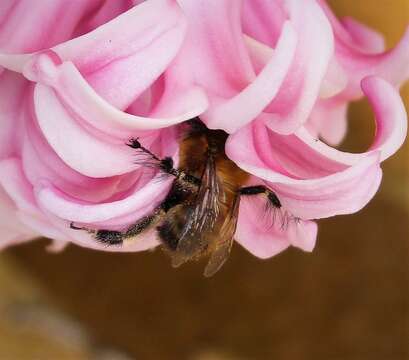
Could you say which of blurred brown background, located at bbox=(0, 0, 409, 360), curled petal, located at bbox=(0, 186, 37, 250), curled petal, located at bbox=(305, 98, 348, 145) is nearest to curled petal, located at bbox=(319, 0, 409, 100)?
curled petal, located at bbox=(305, 98, 348, 145)

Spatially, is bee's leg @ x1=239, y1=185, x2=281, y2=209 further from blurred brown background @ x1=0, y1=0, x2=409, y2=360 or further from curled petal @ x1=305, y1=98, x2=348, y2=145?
blurred brown background @ x1=0, y1=0, x2=409, y2=360

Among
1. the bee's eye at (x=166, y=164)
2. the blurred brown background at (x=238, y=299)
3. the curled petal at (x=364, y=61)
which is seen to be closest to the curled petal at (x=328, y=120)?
the curled petal at (x=364, y=61)

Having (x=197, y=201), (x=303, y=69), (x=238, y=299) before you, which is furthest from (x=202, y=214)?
(x=238, y=299)

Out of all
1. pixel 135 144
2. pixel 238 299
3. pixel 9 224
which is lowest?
pixel 238 299

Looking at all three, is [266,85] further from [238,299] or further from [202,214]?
[238,299]

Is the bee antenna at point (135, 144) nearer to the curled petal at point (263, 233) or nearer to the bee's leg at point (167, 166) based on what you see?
the bee's leg at point (167, 166)

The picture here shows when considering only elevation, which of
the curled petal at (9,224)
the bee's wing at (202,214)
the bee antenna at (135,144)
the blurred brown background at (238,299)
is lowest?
the blurred brown background at (238,299)

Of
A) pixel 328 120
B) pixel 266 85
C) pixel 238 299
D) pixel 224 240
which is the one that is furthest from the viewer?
pixel 238 299
